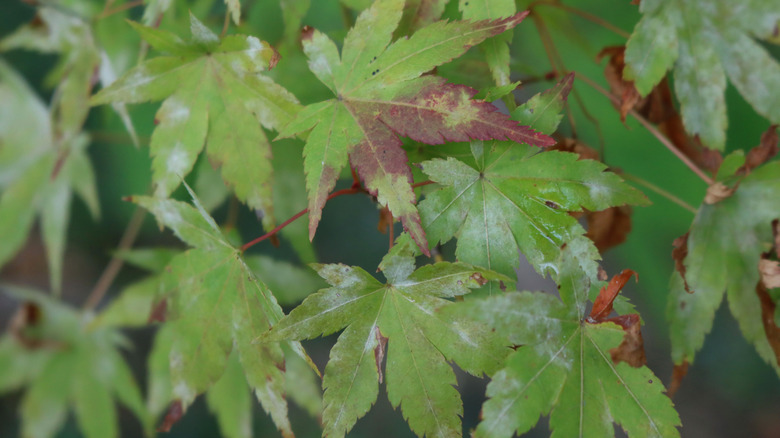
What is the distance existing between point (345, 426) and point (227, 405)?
0.74 metres

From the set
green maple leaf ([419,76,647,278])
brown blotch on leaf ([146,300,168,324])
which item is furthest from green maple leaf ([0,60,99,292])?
green maple leaf ([419,76,647,278])

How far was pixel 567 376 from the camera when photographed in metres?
0.49

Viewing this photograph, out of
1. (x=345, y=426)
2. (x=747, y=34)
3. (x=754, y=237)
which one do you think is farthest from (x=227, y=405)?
(x=747, y=34)

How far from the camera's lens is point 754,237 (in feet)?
2.10

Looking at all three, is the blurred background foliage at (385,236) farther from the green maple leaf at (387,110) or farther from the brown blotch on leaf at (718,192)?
the brown blotch on leaf at (718,192)

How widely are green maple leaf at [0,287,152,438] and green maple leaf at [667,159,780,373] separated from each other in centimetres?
128

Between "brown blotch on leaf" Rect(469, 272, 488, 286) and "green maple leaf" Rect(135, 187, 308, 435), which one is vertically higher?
"brown blotch on leaf" Rect(469, 272, 488, 286)

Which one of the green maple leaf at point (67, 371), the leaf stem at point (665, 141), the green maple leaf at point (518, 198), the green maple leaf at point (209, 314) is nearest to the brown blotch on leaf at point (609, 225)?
the leaf stem at point (665, 141)

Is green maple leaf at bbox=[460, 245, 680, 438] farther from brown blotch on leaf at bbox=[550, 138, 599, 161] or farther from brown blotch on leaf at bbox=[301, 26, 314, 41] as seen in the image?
brown blotch on leaf at bbox=[301, 26, 314, 41]

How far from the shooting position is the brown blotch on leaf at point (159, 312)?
2.23 ft

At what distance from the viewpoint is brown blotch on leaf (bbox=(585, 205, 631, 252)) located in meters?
0.74

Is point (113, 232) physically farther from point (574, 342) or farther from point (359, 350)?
point (574, 342)

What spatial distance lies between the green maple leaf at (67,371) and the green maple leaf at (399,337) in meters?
1.04

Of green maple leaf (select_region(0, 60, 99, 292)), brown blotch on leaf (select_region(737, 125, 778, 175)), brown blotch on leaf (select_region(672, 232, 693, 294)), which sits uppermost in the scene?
brown blotch on leaf (select_region(737, 125, 778, 175))
